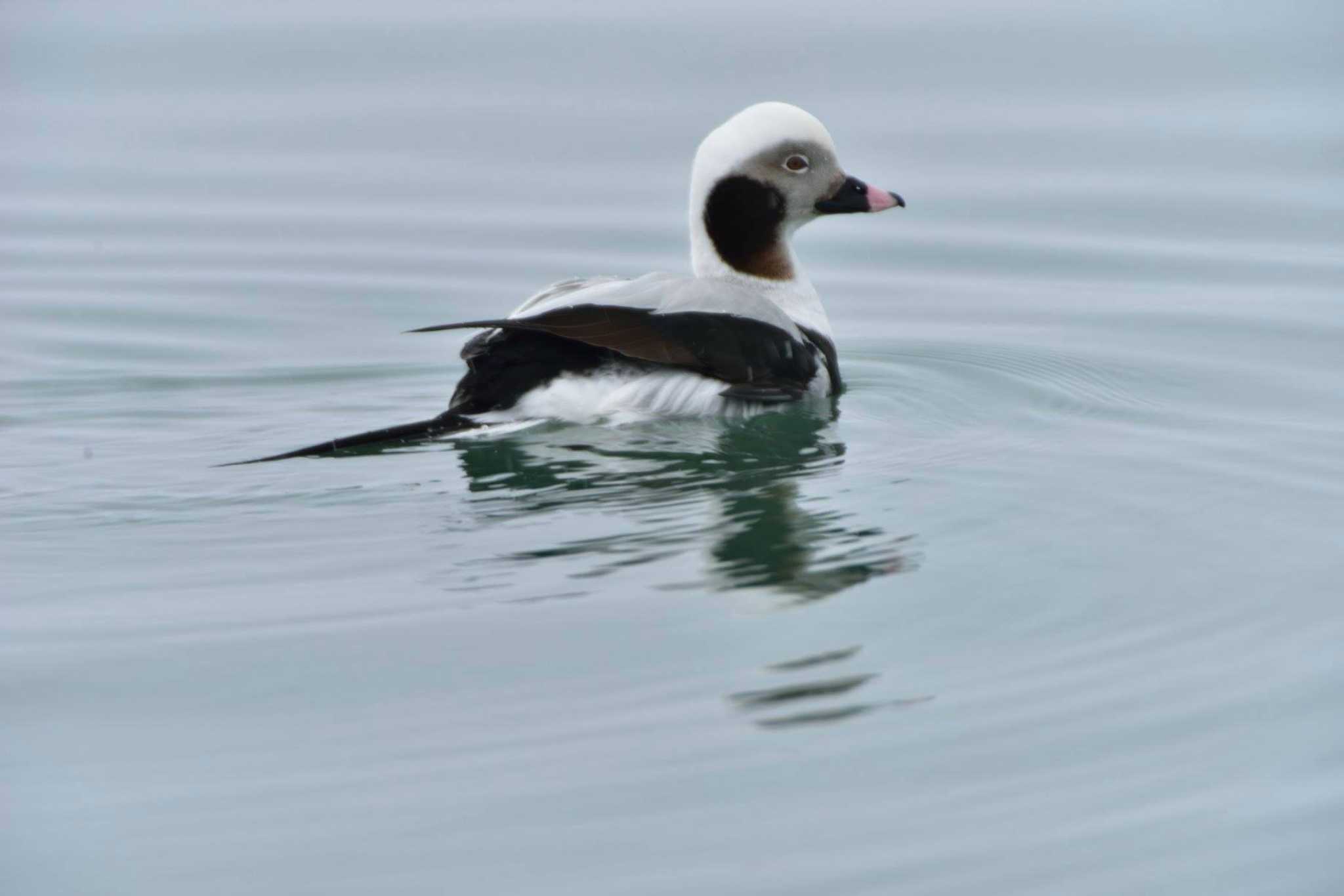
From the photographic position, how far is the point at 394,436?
5223 mm

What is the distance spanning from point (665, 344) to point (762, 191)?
90 centimetres

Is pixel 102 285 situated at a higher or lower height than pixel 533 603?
higher

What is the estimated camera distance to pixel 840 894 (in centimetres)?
302

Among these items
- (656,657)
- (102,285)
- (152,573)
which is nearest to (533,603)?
(656,657)

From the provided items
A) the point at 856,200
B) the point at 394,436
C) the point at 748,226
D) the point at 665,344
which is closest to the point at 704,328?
the point at 665,344

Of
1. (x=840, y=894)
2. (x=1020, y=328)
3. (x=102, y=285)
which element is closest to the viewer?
(x=840, y=894)

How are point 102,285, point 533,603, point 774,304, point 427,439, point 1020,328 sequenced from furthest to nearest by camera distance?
point 102,285, point 1020,328, point 774,304, point 427,439, point 533,603

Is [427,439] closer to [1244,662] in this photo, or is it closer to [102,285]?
[1244,662]

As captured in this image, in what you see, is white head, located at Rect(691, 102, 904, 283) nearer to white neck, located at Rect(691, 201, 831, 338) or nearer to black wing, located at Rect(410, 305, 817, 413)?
white neck, located at Rect(691, 201, 831, 338)

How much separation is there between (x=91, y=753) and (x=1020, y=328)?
433 cm

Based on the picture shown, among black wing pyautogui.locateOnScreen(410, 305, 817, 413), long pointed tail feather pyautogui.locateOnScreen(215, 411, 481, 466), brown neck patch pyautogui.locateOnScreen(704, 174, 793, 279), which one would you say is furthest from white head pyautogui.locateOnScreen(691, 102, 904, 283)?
long pointed tail feather pyautogui.locateOnScreen(215, 411, 481, 466)

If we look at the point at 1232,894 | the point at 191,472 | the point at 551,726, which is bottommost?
the point at 1232,894

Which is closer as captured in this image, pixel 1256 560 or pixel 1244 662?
pixel 1244 662

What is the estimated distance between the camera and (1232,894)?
3076mm
